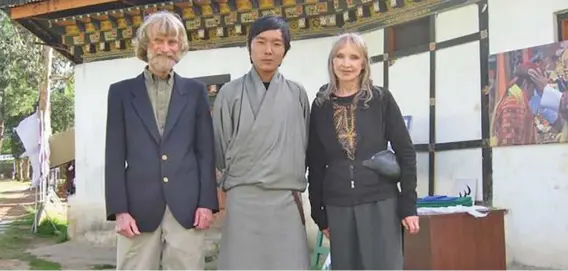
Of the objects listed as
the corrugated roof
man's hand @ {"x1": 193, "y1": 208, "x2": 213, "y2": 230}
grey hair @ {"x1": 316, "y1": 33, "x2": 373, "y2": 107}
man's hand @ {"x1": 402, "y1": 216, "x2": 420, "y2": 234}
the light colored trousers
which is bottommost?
the light colored trousers

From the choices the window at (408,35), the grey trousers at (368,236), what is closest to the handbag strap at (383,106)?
the grey trousers at (368,236)

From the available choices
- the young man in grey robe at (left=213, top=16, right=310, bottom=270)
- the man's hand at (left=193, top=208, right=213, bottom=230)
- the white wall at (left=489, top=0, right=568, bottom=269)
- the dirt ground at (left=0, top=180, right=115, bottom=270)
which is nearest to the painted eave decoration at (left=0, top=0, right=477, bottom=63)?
the white wall at (left=489, top=0, right=568, bottom=269)

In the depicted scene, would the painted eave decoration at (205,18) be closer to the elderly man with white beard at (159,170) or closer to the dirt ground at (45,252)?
the dirt ground at (45,252)

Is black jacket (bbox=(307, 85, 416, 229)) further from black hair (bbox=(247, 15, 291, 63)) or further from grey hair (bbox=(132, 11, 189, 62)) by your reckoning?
grey hair (bbox=(132, 11, 189, 62))

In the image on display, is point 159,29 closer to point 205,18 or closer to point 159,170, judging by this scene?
point 159,170

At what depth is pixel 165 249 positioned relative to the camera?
268cm

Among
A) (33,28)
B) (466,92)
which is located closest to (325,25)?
(466,92)

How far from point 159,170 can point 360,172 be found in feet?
2.88

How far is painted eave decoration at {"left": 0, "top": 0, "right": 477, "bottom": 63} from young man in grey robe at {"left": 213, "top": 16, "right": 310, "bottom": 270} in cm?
411

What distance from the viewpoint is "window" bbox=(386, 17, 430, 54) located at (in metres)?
6.73

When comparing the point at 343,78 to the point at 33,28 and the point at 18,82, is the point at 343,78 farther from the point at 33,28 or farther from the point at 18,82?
the point at 18,82

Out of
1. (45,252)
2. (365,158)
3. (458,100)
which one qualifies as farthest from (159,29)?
(45,252)

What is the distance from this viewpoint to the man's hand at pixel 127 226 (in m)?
2.61

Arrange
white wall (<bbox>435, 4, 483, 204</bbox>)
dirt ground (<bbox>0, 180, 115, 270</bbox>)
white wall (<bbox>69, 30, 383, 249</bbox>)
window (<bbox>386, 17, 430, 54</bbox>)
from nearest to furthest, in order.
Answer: white wall (<bbox>435, 4, 483, 204</bbox>), window (<bbox>386, 17, 430, 54</bbox>), dirt ground (<bbox>0, 180, 115, 270</bbox>), white wall (<bbox>69, 30, 383, 249</bbox>)
